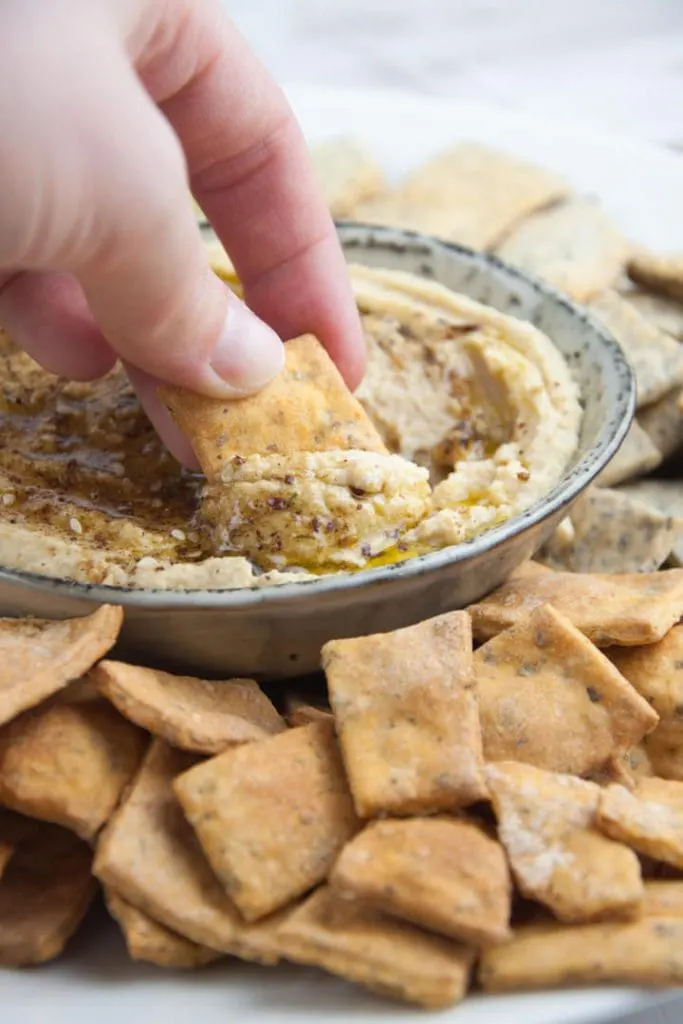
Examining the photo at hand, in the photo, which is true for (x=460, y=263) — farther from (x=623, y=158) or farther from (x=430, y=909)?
(x=430, y=909)

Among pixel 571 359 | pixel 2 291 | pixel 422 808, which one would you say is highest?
pixel 2 291

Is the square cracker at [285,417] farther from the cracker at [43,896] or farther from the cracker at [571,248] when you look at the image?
the cracker at [571,248]

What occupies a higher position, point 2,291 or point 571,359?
point 2,291

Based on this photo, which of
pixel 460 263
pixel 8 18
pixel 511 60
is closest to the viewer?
pixel 8 18

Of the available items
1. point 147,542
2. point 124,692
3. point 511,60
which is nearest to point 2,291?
point 147,542

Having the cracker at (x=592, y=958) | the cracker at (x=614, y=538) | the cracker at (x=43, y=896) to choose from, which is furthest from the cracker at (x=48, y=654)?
the cracker at (x=614, y=538)

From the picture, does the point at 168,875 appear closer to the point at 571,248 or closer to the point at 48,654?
the point at 48,654

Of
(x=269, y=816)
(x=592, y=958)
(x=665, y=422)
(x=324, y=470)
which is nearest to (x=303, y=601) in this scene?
(x=324, y=470)

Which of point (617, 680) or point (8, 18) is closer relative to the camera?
point (8, 18)

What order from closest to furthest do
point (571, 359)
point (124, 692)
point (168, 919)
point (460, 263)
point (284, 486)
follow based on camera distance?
point (168, 919) → point (124, 692) → point (284, 486) → point (571, 359) → point (460, 263)
